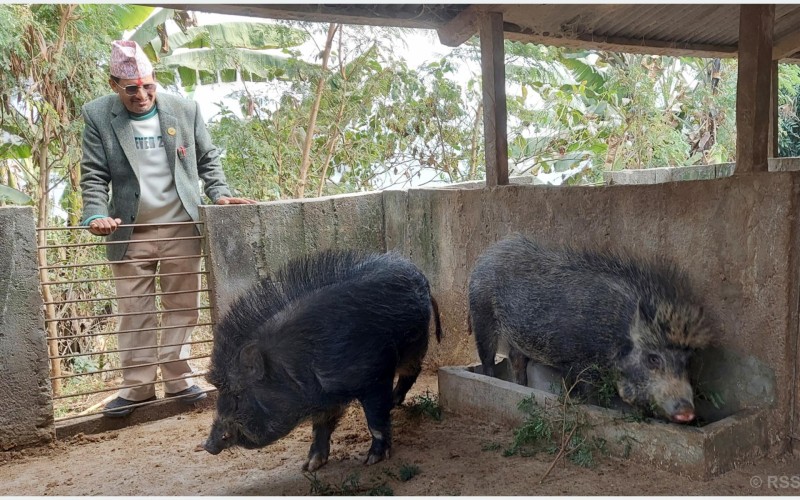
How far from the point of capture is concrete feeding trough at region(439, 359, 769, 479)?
318 centimetres

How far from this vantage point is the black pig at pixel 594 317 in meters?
3.45

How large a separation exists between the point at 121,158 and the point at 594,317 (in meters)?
3.54

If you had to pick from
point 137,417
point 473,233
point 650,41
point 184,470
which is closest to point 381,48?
point 650,41

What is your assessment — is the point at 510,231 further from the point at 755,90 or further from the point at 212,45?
the point at 212,45

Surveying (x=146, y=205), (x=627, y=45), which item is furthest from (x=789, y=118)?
(x=146, y=205)

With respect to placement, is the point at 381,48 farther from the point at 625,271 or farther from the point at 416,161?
the point at 625,271

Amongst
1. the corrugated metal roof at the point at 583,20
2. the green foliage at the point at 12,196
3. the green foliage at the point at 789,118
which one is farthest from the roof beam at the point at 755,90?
the green foliage at the point at 789,118

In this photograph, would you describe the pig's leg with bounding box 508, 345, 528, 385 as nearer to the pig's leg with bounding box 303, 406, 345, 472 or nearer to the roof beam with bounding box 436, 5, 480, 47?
the pig's leg with bounding box 303, 406, 345, 472

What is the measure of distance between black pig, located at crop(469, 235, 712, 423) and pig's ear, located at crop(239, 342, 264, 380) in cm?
172

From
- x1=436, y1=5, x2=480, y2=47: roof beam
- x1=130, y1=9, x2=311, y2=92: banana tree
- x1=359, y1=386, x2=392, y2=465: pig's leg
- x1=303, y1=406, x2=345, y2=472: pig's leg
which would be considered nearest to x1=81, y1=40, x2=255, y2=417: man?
x1=303, y1=406, x2=345, y2=472: pig's leg

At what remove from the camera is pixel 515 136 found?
1162 centimetres

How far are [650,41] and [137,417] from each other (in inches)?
219

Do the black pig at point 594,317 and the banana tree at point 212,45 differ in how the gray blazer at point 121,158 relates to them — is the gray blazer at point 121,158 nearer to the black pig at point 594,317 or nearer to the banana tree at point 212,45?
the black pig at point 594,317

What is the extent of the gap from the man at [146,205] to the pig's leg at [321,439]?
5.38 feet
